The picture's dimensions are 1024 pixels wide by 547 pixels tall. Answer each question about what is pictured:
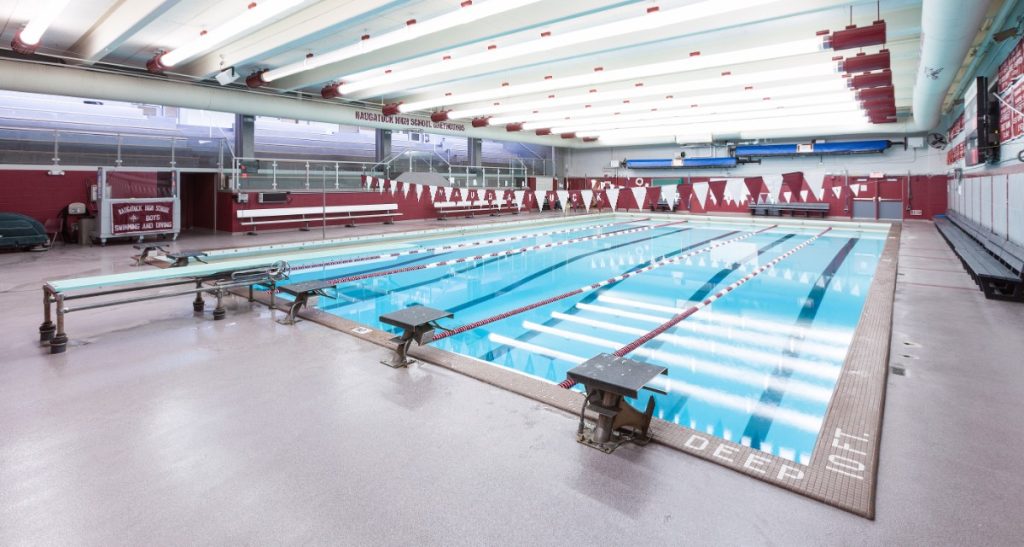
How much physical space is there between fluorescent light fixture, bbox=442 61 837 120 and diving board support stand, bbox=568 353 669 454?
7772mm

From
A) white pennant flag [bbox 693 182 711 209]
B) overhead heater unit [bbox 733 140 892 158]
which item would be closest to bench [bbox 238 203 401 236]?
white pennant flag [bbox 693 182 711 209]

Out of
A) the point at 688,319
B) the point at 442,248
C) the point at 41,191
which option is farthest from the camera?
the point at 442,248

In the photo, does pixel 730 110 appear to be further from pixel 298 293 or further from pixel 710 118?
pixel 298 293

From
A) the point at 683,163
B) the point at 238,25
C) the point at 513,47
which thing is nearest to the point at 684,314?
the point at 513,47

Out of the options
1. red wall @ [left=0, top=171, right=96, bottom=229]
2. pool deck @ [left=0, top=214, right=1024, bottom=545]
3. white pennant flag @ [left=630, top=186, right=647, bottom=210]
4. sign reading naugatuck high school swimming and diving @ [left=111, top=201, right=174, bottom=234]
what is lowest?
pool deck @ [left=0, top=214, right=1024, bottom=545]

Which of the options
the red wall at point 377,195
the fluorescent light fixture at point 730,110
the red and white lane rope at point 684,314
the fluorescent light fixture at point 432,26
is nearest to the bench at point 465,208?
the red wall at point 377,195

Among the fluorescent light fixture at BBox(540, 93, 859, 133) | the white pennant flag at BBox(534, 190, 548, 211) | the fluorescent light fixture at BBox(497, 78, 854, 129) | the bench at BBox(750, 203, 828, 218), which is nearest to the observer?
the fluorescent light fixture at BBox(497, 78, 854, 129)

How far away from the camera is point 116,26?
23.3 ft

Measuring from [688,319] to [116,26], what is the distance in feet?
27.4

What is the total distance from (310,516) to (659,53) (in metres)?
9.17

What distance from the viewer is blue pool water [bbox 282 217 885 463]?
10.4 feet

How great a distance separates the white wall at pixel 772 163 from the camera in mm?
16919

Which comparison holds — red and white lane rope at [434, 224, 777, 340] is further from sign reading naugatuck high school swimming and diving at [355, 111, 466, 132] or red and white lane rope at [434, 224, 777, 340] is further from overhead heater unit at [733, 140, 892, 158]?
overhead heater unit at [733, 140, 892, 158]

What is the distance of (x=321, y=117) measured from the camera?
12.6 metres
